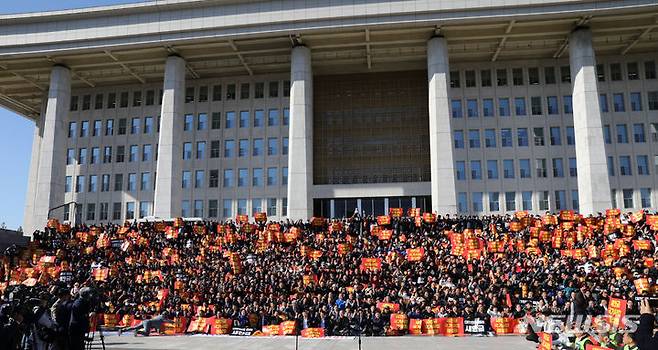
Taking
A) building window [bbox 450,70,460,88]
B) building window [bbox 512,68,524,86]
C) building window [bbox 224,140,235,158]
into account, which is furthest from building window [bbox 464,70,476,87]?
building window [bbox 224,140,235,158]

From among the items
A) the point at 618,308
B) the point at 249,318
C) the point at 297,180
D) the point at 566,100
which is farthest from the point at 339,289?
the point at 566,100

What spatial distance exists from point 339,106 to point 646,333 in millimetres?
49579

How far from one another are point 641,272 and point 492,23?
89.6 feet

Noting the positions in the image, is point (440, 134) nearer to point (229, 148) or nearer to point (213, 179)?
point (229, 148)

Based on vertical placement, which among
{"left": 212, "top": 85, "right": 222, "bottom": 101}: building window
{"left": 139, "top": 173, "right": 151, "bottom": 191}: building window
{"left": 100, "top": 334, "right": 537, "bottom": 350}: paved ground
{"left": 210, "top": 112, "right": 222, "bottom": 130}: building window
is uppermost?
{"left": 212, "top": 85, "right": 222, "bottom": 101}: building window

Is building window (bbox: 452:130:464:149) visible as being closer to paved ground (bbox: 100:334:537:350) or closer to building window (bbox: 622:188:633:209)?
building window (bbox: 622:188:633:209)

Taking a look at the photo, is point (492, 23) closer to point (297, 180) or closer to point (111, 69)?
point (297, 180)

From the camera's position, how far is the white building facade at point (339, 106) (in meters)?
46.9

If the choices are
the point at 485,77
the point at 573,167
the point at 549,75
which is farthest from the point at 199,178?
the point at 573,167

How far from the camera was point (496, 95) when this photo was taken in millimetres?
55062

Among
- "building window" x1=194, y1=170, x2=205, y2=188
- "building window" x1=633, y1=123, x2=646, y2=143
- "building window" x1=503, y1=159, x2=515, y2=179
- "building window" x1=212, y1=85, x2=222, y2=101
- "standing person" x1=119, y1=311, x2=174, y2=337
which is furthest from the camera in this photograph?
"building window" x1=212, y1=85, x2=222, y2=101

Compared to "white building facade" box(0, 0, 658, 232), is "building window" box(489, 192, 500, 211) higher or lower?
lower

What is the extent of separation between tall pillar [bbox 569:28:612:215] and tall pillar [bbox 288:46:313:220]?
879 inches

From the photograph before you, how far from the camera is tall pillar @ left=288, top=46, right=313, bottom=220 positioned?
46.5 m
